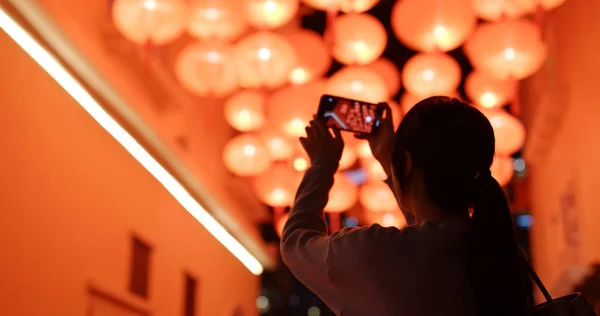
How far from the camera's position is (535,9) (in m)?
4.98

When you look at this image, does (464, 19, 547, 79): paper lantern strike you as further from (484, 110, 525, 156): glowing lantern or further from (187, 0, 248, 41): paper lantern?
(187, 0, 248, 41): paper lantern

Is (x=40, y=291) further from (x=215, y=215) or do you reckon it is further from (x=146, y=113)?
(x=215, y=215)

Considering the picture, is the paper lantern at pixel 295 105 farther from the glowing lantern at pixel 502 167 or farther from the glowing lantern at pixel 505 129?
the glowing lantern at pixel 502 167

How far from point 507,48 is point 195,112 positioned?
4.79 m

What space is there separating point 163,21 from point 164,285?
3.54m

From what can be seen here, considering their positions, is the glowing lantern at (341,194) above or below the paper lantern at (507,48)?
above

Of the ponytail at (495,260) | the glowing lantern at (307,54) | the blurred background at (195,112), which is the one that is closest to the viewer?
the ponytail at (495,260)

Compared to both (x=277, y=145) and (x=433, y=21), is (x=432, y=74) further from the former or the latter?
(x=277, y=145)

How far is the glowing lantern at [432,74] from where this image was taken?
18.2ft

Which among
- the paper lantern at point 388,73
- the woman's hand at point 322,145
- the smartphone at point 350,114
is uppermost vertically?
the paper lantern at point 388,73

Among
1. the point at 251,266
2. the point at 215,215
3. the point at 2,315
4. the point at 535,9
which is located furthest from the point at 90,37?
the point at 251,266

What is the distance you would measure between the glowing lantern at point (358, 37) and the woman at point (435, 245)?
3531 mm

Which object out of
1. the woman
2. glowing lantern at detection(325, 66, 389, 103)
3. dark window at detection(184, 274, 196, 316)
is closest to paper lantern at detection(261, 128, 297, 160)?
glowing lantern at detection(325, 66, 389, 103)

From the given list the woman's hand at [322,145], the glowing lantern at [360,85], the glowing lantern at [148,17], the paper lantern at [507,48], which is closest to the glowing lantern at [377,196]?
Result: the glowing lantern at [360,85]
